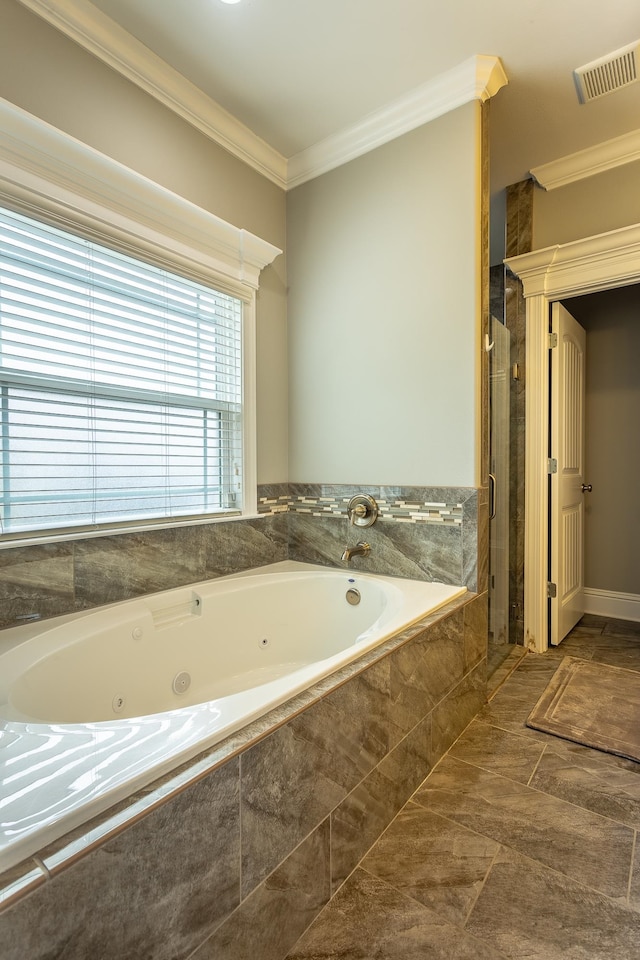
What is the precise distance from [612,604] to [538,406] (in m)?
1.62

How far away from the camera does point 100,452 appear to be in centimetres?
178

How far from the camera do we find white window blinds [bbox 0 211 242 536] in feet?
5.13

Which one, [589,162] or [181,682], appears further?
[589,162]

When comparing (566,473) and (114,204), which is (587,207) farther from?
(114,204)

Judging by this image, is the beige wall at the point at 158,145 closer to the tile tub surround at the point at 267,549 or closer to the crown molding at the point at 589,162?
the tile tub surround at the point at 267,549

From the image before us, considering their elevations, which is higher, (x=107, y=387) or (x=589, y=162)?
(x=589, y=162)

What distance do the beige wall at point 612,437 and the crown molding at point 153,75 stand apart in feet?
7.72

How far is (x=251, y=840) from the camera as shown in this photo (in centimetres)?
92

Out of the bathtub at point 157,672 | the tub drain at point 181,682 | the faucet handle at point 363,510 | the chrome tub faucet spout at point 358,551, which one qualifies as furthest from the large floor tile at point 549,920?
the faucet handle at point 363,510

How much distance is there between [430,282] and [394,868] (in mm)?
2088

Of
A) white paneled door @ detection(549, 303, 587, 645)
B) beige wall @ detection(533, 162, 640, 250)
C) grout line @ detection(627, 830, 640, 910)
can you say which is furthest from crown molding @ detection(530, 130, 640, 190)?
grout line @ detection(627, 830, 640, 910)

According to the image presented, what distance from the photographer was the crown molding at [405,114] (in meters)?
1.93

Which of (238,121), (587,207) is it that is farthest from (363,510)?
(587,207)

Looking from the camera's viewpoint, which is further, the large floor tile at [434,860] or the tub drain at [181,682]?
the tub drain at [181,682]
